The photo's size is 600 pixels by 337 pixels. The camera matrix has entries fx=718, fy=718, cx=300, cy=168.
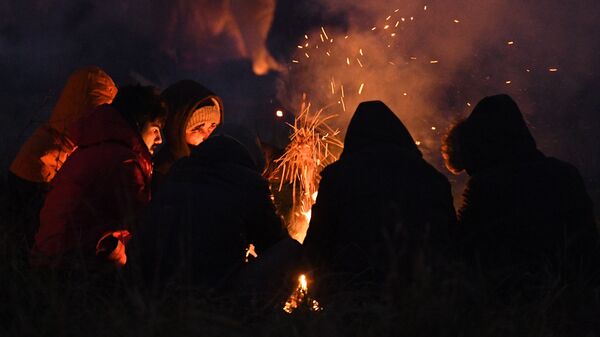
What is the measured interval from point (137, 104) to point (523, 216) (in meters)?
2.42

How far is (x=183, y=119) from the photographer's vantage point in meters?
6.23

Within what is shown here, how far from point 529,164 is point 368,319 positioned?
1623 millimetres

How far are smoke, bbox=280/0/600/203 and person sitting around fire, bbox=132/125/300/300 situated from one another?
11.3 feet

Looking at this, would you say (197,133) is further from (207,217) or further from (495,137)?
(495,137)

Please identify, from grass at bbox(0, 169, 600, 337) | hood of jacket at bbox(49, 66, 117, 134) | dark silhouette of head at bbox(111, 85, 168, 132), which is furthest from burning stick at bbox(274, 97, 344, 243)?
grass at bbox(0, 169, 600, 337)

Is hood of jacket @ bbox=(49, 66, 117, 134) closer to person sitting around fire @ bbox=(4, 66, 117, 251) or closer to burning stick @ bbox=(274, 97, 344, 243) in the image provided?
person sitting around fire @ bbox=(4, 66, 117, 251)

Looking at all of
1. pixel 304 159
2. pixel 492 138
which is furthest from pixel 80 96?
pixel 492 138

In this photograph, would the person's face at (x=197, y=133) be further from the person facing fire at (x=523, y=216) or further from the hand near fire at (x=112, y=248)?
the person facing fire at (x=523, y=216)

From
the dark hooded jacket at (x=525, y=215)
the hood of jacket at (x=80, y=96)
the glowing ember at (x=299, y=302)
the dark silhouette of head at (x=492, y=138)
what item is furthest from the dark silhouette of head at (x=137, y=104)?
the dark hooded jacket at (x=525, y=215)

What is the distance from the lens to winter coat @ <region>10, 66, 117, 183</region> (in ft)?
16.1

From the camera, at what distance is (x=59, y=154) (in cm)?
496

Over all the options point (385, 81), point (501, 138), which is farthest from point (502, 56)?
point (501, 138)

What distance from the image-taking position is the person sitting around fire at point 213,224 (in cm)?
370

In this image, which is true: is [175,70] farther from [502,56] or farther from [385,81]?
[385,81]
